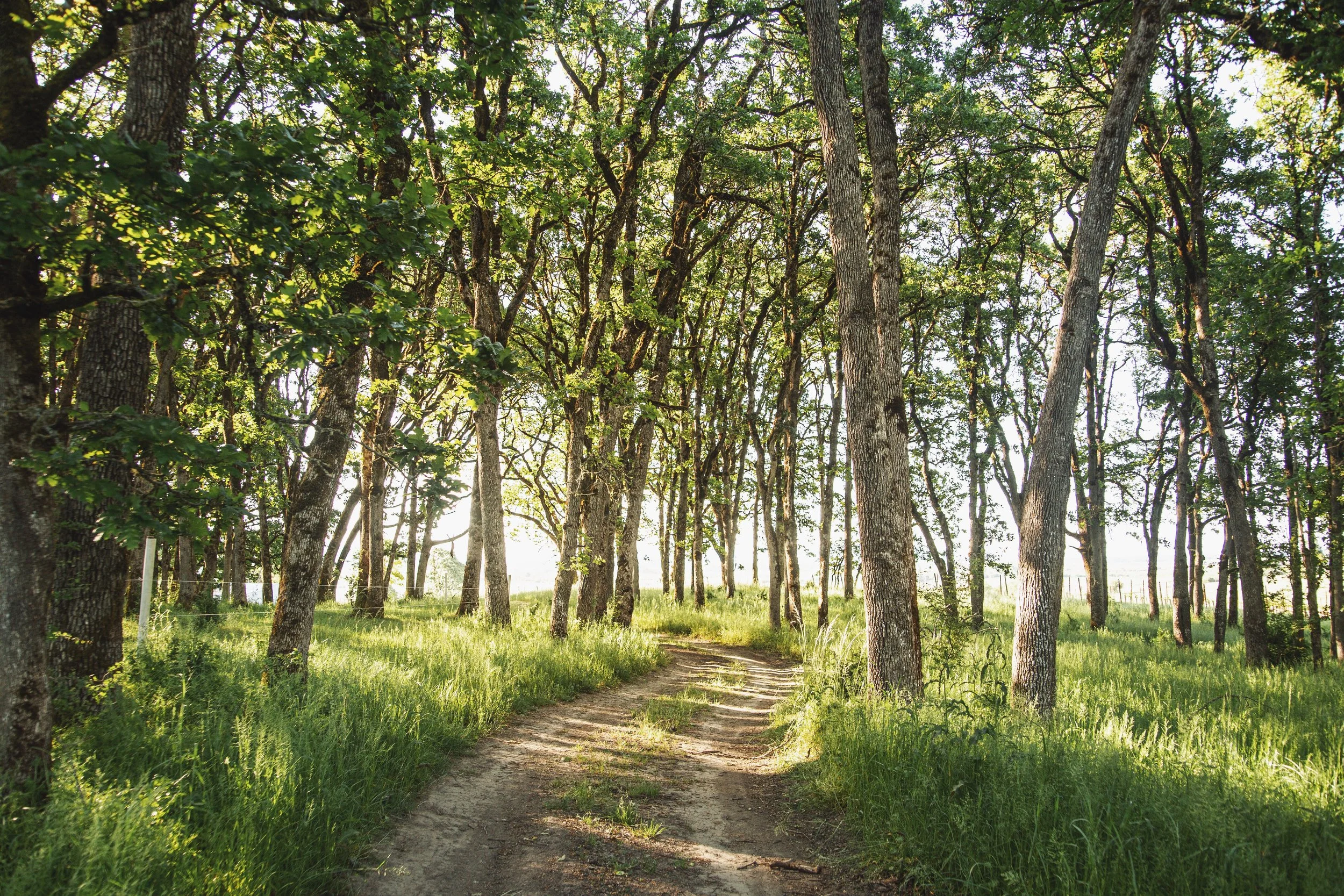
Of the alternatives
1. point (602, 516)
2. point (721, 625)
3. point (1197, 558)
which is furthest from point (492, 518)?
point (1197, 558)

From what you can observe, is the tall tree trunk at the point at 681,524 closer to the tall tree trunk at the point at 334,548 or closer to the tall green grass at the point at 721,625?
the tall green grass at the point at 721,625

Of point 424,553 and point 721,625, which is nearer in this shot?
point 721,625

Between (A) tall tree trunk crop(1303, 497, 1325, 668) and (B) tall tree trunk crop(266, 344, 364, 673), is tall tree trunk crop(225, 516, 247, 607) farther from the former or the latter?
(A) tall tree trunk crop(1303, 497, 1325, 668)

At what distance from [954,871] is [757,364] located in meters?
21.1

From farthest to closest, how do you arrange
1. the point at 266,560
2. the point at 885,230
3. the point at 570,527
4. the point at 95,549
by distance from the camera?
1. the point at 266,560
2. the point at 570,527
3. the point at 885,230
4. the point at 95,549

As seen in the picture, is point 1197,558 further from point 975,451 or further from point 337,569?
point 337,569

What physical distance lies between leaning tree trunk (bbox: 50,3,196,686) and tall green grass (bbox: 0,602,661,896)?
1.41 feet

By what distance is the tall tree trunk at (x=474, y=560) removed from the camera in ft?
56.6

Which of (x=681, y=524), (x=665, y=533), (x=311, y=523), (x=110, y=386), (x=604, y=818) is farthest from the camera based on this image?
(x=665, y=533)

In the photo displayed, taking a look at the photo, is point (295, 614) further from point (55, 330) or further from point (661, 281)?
point (661, 281)

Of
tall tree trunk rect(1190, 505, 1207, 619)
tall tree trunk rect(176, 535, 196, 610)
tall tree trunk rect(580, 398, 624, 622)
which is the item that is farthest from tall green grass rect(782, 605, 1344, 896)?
tall tree trunk rect(1190, 505, 1207, 619)

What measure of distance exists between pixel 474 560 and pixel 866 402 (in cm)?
1404

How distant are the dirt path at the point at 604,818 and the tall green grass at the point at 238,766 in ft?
1.19

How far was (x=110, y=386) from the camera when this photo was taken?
5.31m
